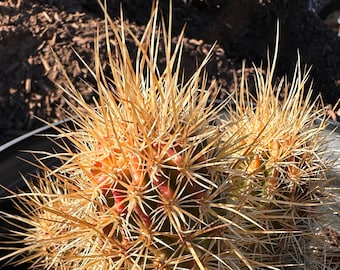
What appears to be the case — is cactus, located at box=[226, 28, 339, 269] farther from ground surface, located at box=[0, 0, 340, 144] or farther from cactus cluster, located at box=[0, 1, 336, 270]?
ground surface, located at box=[0, 0, 340, 144]

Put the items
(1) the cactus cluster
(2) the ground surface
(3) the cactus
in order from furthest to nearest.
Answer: (2) the ground surface → (3) the cactus → (1) the cactus cluster

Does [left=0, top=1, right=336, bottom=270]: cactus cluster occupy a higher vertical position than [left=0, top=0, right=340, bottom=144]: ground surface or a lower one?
higher

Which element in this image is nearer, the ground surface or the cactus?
the cactus

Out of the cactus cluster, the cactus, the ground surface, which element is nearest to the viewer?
the cactus cluster

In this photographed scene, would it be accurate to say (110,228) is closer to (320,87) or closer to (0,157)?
(0,157)

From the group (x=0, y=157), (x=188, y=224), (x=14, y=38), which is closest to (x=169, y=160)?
(x=188, y=224)

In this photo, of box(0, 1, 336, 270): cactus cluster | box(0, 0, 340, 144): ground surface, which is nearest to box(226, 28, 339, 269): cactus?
box(0, 1, 336, 270): cactus cluster

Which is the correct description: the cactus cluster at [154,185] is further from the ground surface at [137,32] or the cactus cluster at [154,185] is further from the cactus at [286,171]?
the ground surface at [137,32]

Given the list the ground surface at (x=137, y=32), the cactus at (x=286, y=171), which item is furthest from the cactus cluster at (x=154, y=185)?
the ground surface at (x=137, y=32)
